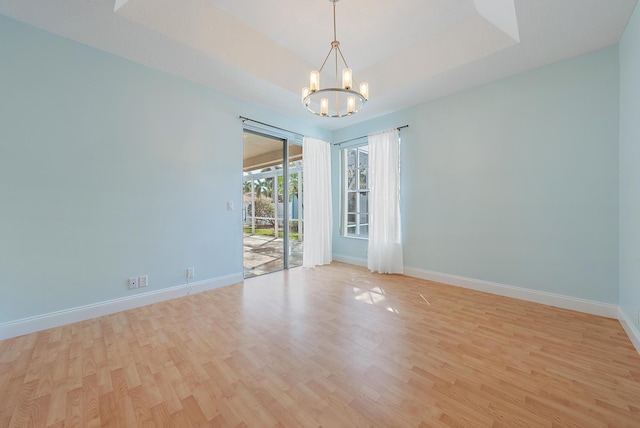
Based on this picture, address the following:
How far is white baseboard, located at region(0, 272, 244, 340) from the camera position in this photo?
7.41 feet

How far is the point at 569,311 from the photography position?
108 inches

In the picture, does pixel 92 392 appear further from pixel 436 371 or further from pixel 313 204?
pixel 313 204

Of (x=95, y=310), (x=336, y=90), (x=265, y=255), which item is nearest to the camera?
(x=336, y=90)

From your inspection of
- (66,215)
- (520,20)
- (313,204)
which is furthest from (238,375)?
(520,20)

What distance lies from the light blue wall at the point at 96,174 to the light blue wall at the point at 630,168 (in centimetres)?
445

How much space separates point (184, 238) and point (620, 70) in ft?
17.5

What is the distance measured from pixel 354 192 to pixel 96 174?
4.10 meters

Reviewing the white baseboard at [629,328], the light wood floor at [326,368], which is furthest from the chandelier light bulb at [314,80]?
the white baseboard at [629,328]

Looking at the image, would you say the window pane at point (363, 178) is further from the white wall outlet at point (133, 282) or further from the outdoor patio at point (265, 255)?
the white wall outlet at point (133, 282)

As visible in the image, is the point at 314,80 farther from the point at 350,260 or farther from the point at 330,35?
the point at 350,260

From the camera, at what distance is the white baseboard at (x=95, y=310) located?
2258mm

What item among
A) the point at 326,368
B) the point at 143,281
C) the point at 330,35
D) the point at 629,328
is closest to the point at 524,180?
the point at 629,328

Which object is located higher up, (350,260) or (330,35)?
(330,35)

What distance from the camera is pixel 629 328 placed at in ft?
7.21
